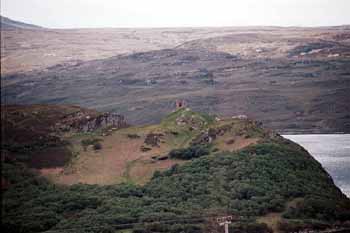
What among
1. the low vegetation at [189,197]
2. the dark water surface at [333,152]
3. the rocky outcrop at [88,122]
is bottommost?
the dark water surface at [333,152]

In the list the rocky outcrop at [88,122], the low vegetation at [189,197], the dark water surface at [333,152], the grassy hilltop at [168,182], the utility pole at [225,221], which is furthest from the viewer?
the dark water surface at [333,152]

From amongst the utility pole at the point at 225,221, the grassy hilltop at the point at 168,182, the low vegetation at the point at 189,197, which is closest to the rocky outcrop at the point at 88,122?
the grassy hilltop at the point at 168,182

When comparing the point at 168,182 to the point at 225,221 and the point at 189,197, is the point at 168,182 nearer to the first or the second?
the point at 189,197

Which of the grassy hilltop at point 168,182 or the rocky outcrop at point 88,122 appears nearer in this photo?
the grassy hilltop at point 168,182

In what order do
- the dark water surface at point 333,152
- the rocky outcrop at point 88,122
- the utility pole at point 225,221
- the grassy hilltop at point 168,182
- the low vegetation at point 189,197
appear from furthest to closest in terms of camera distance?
the dark water surface at point 333,152 → the rocky outcrop at point 88,122 → the grassy hilltop at point 168,182 → the low vegetation at point 189,197 → the utility pole at point 225,221

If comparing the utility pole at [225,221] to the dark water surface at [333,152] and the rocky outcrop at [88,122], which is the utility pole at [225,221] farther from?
the rocky outcrop at [88,122]

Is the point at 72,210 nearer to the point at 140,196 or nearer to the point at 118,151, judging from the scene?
the point at 140,196

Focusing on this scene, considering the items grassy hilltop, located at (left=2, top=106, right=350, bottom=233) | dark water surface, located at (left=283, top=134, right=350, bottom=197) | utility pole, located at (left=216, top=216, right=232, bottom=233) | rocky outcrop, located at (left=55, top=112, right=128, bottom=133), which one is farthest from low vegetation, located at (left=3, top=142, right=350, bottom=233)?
dark water surface, located at (left=283, top=134, right=350, bottom=197)

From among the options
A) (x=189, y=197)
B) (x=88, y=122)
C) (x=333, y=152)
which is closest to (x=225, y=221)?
(x=189, y=197)
